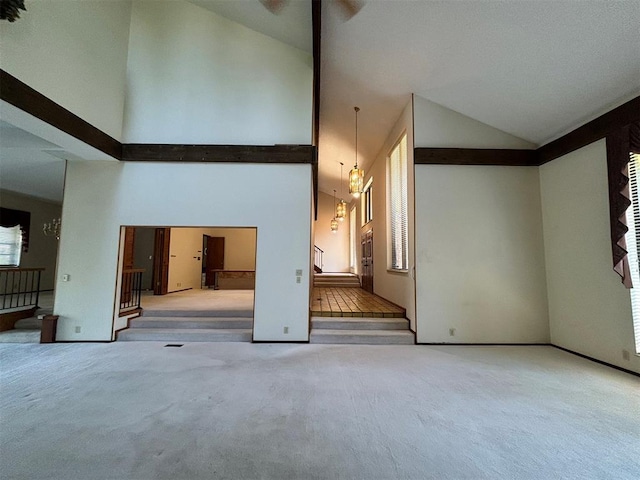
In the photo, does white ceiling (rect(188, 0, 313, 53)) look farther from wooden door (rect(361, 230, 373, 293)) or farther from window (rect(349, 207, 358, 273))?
window (rect(349, 207, 358, 273))

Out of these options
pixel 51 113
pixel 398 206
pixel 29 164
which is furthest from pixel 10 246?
pixel 398 206

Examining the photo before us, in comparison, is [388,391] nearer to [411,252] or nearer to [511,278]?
A: [411,252]

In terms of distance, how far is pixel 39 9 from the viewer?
3.19 meters

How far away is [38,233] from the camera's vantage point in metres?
8.06

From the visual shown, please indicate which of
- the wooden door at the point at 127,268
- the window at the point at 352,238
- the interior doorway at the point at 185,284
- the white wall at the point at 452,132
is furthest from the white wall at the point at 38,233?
the window at the point at 352,238

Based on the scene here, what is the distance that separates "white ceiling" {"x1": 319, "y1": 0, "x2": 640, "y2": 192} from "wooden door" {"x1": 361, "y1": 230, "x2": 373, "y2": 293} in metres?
4.27

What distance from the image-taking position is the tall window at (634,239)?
3.28 m

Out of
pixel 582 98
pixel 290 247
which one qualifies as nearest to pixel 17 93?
pixel 290 247

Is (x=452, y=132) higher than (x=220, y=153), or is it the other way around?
(x=452, y=132)

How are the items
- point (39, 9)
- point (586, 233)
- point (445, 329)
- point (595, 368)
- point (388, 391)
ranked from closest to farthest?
1. point (388, 391)
2. point (39, 9)
3. point (595, 368)
4. point (586, 233)
5. point (445, 329)

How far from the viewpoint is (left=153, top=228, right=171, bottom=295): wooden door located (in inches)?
318

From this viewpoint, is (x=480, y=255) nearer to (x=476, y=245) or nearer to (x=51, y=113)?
(x=476, y=245)

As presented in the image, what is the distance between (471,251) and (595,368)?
2.03m

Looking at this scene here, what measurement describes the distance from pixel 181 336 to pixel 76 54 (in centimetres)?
425
